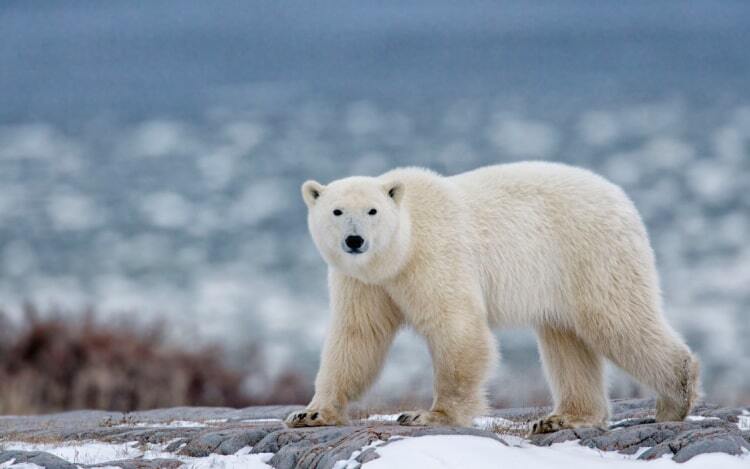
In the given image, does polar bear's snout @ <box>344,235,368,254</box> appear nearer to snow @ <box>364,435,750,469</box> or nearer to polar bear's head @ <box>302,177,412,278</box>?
polar bear's head @ <box>302,177,412,278</box>

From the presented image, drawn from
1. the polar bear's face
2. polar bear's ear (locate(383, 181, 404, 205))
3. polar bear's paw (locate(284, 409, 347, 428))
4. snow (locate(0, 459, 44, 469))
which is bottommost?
snow (locate(0, 459, 44, 469))

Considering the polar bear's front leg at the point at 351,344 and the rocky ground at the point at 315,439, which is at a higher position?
the polar bear's front leg at the point at 351,344

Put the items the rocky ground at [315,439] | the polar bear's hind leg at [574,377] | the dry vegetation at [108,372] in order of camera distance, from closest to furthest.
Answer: the rocky ground at [315,439], the polar bear's hind leg at [574,377], the dry vegetation at [108,372]

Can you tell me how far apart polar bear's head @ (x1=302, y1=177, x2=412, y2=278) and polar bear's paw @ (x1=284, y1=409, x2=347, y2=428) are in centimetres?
100

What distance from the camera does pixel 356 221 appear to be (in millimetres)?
7770

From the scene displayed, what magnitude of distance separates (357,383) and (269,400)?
10.7m

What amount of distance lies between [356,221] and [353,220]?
0.02m

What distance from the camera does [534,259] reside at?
8641mm

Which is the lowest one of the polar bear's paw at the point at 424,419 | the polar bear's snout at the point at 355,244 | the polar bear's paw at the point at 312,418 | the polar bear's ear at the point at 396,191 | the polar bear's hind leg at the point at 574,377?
the polar bear's paw at the point at 424,419

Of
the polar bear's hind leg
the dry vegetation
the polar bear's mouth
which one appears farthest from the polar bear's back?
the dry vegetation

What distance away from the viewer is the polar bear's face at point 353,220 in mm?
7754

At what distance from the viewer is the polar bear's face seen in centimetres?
775

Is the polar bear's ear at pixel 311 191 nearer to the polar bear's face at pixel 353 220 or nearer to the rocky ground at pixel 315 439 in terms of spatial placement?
the polar bear's face at pixel 353 220

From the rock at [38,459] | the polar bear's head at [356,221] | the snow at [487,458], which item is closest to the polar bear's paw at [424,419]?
the snow at [487,458]
